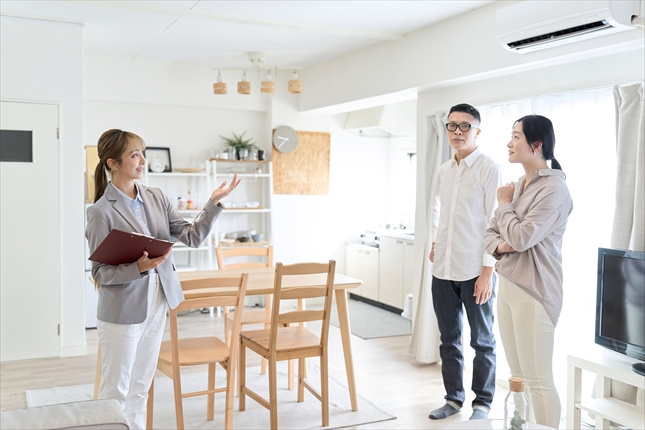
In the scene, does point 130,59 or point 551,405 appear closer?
point 551,405

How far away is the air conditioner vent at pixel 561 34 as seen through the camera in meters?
3.30

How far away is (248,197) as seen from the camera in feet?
23.8

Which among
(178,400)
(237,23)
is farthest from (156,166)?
(178,400)

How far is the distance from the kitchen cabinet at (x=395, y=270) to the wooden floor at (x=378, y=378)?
105 cm

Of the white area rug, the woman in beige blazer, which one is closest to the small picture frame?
the white area rug

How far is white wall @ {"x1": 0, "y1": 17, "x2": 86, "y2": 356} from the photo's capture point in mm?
4793

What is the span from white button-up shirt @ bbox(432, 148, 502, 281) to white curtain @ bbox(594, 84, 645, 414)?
630 millimetres

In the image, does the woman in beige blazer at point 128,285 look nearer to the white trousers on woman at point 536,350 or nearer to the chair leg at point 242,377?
the chair leg at point 242,377

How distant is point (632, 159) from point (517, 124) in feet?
2.75

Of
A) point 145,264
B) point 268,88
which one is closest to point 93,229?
point 145,264

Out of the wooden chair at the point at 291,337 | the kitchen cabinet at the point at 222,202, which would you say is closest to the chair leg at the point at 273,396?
the wooden chair at the point at 291,337

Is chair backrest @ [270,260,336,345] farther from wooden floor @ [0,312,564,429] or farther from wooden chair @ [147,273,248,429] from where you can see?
wooden floor @ [0,312,564,429]

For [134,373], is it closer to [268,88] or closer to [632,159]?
[632,159]

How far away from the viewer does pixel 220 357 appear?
3.38 m
